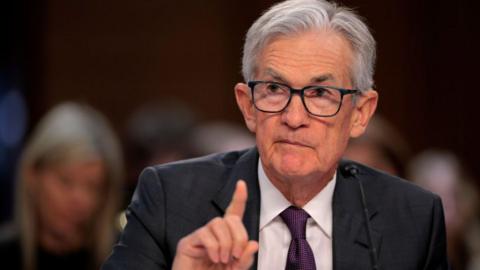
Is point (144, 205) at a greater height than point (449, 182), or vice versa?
point (144, 205)

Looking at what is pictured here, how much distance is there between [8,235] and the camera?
4.39 metres

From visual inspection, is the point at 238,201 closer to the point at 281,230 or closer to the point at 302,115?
the point at 302,115

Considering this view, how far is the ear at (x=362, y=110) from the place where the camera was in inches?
123

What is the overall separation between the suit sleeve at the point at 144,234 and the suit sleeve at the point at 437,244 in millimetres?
776

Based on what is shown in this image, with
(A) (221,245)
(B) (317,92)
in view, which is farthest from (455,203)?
(A) (221,245)

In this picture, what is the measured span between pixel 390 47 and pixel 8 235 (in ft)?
15.0

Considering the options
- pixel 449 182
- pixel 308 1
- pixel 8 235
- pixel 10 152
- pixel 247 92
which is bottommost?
pixel 10 152

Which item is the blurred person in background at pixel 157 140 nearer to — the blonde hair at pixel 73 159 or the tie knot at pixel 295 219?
the blonde hair at pixel 73 159

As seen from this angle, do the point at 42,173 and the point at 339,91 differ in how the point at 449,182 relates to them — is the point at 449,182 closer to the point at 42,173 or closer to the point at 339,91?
the point at 42,173

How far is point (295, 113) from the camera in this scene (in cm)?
292

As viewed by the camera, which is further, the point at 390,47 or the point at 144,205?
the point at 390,47

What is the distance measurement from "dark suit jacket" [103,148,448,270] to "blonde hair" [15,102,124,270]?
135 cm

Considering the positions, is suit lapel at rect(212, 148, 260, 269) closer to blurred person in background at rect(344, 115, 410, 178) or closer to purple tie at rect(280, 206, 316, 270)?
purple tie at rect(280, 206, 316, 270)

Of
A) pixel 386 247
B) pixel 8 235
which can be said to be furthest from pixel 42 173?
pixel 386 247
